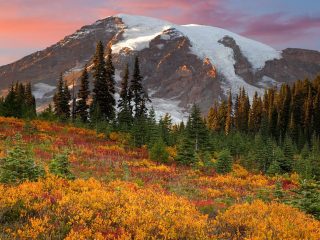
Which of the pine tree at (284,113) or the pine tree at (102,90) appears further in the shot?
the pine tree at (284,113)

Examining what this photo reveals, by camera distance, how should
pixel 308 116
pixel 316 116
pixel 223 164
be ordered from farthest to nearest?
pixel 308 116 < pixel 316 116 < pixel 223 164

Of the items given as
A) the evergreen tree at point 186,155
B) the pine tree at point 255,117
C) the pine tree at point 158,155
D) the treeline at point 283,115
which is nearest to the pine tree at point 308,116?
the treeline at point 283,115

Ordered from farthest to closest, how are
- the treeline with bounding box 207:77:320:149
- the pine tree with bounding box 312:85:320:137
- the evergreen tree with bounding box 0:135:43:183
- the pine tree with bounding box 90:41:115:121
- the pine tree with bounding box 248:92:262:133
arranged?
the pine tree with bounding box 248:92:262:133
the pine tree with bounding box 312:85:320:137
the treeline with bounding box 207:77:320:149
the pine tree with bounding box 90:41:115:121
the evergreen tree with bounding box 0:135:43:183

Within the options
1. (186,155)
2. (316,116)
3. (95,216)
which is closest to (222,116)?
(316,116)

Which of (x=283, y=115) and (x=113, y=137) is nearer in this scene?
(x=113, y=137)

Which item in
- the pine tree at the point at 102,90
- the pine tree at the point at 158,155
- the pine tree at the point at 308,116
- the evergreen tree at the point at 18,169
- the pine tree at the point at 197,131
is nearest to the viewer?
the evergreen tree at the point at 18,169

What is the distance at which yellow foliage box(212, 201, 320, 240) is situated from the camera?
9.00 m

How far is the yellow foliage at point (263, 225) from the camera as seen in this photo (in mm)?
9000

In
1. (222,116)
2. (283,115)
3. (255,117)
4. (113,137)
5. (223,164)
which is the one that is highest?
(283,115)

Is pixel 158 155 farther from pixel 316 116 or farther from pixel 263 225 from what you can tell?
pixel 316 116

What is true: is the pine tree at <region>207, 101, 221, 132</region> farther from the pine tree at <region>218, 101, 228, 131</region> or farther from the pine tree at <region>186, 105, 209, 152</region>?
the pine tree at <region>186, 105, 209, 152</region>

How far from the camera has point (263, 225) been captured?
30.3ft

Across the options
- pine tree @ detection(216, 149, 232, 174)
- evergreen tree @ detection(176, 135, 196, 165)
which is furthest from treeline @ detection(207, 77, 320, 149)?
pine tree @ detection(216, 149, 232, 174)

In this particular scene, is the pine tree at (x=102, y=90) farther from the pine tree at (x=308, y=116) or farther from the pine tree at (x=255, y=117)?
the pine tree at (x=255, y=117)
